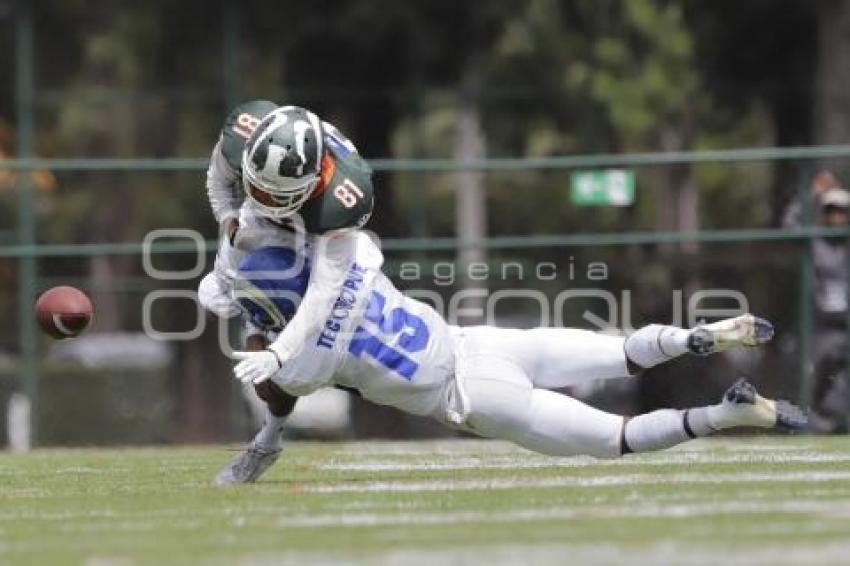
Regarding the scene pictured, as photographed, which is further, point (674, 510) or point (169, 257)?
point (169, 257)

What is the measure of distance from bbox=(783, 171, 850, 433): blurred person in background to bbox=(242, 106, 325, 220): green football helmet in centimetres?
534

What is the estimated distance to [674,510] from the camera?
20.9 ft

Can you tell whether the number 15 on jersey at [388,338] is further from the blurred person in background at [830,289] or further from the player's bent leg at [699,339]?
the blurred person in background at [830,289]

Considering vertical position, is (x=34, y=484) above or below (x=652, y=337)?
below

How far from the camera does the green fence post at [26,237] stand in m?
12.4

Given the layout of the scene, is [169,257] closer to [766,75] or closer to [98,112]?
[766,75]

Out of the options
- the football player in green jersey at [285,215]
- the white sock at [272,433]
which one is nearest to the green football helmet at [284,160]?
the football player in green jersey at [285,215]

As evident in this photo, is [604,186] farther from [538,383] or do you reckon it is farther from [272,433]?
[272,433]

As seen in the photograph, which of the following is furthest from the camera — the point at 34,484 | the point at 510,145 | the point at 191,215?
the point at 510,145

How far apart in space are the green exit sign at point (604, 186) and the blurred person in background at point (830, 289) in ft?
3.26

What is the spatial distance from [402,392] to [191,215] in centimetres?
1085

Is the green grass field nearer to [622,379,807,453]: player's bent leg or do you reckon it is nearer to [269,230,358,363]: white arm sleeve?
[622,379,807,453]: player's bent leg

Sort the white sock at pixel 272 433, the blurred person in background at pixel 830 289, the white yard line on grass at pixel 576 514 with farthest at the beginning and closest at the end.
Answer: the blurred person in background at pixel 830 289 → the white sock at pixel 272 433 → the white yard line on grass at pixel 576 514

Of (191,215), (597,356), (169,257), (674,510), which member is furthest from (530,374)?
(191,215)
